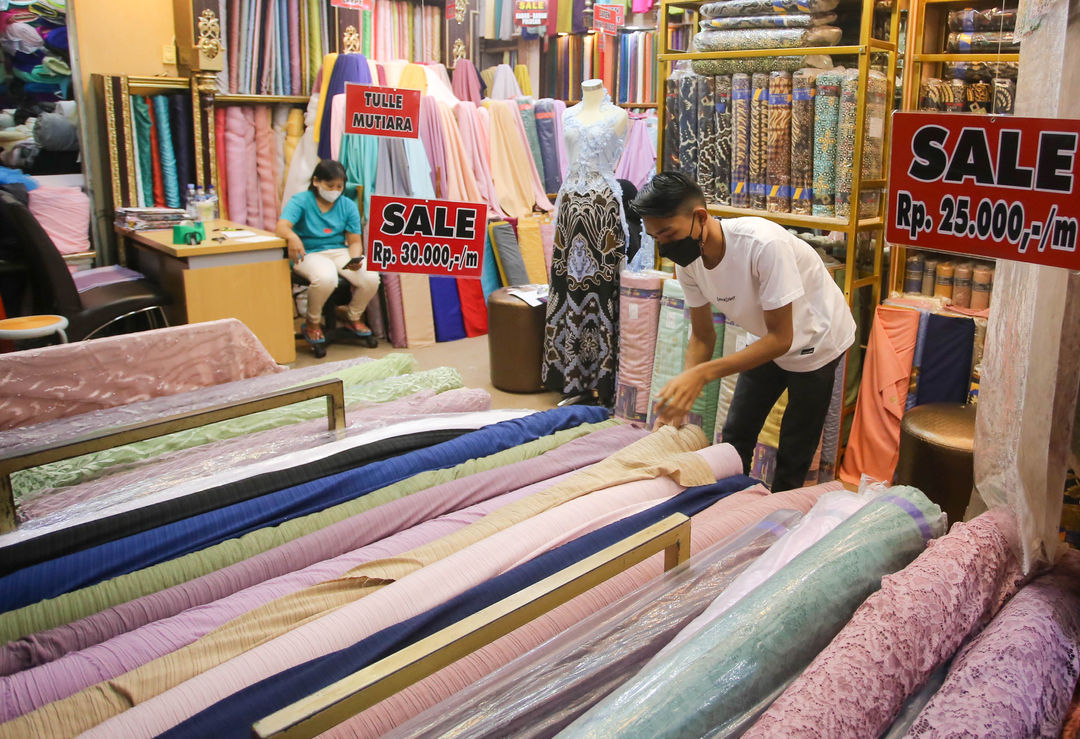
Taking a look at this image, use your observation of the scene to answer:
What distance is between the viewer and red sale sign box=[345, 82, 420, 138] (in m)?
2.78

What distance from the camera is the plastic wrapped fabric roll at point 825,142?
3310mm

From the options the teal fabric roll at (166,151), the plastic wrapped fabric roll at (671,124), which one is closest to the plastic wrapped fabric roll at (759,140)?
the plastic wrapped fabric roll at (671,124)

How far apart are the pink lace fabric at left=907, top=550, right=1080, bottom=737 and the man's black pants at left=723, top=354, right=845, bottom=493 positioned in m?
1.60

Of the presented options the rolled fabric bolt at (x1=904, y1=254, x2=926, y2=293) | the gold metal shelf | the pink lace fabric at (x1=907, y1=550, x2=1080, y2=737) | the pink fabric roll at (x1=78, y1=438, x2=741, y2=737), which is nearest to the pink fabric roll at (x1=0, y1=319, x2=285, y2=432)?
the pink fabric roll at (x1=78, y1=438, x2=741, y2=737)

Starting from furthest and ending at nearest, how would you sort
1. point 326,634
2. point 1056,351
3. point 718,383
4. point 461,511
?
1. point 718,383
2. point 461,511
3. point 326,634
4. point 1056,351

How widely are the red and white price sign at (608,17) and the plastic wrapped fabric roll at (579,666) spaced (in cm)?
583

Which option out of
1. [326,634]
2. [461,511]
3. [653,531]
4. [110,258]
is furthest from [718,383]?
[110,258]

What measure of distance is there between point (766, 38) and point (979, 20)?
80 cm

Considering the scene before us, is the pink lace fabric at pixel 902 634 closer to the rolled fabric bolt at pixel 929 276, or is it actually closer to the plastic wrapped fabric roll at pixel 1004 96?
the plastic wrapped fabric roll at pixel 1004 96

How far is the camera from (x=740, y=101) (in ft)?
11.8

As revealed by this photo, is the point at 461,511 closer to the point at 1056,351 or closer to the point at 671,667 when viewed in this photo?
the point at 671,667

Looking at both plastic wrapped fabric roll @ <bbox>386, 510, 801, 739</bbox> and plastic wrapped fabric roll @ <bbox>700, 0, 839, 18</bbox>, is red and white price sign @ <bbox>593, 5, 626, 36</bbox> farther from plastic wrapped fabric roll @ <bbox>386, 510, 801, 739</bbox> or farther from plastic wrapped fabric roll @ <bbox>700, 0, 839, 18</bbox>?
plastic wrapped fabric roll @ <bbox>386, 510, 801, 739</bbox>

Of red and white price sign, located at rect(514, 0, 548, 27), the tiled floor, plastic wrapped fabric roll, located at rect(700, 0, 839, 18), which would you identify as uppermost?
red and white price sign, located at rect(514, 0, 548, 27)

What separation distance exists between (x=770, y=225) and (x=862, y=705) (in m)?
1.75
